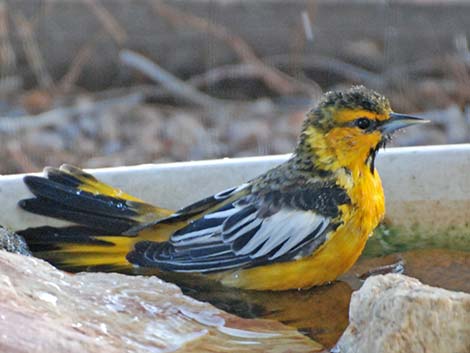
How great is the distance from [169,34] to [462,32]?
186 centimetres

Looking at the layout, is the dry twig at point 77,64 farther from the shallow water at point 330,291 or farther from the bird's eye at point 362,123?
the shallow water at point 330,291

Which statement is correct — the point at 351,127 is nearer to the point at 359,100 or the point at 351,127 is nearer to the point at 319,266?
the point at 359,100

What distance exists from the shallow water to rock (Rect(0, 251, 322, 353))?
19 cm

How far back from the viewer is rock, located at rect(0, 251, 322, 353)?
7.74 ft

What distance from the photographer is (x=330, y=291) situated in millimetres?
3482

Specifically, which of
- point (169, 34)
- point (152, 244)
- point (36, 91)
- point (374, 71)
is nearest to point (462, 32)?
point (374, 71)

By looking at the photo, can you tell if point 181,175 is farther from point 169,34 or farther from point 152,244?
point 169,34

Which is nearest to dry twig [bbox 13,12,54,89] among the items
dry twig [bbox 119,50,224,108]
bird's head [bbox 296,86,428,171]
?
dry twig [bbox 119,50,224,108]

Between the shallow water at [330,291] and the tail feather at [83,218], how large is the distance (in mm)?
223

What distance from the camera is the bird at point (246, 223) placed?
3.51m

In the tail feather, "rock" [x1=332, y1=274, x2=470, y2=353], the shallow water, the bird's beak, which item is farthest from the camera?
the bird's beak

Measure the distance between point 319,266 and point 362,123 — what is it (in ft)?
1.78

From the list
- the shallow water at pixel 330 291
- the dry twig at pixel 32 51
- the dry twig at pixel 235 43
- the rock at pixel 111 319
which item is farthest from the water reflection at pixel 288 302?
the dry twig at pixel 32 51

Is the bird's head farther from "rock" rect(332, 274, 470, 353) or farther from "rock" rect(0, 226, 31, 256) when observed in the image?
"rock" rect(332, 274, 470, 353)
